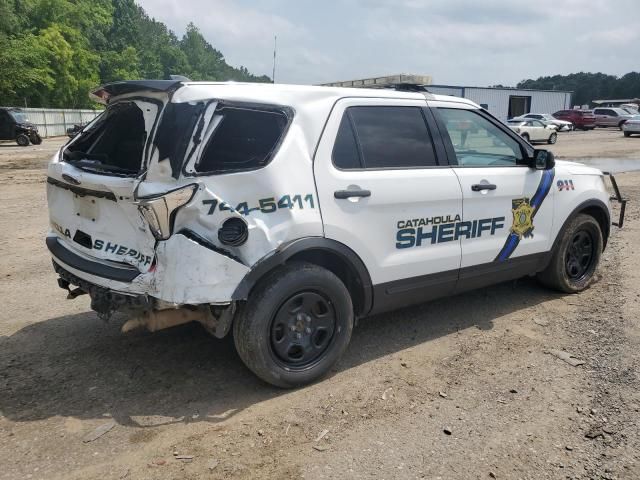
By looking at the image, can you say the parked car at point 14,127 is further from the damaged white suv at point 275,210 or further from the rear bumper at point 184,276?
the rear bumper at point 184,276

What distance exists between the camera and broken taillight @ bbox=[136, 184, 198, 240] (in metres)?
3.06

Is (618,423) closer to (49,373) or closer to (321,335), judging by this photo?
(321,335)

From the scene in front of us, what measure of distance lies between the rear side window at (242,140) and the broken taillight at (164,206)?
178mm

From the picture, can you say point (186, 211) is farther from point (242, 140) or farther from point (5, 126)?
point (5, 126)

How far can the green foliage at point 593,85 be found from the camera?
105m

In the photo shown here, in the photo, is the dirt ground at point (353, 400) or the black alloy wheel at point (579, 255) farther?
the black alloy wheel at point (579, 255)

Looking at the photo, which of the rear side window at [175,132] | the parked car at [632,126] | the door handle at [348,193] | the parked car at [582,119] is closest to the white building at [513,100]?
the parked car at [582,119]

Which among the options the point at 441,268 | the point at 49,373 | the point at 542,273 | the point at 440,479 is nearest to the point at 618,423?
the point at 440,479

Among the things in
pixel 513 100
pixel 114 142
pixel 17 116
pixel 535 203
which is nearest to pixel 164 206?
pixel 114 142

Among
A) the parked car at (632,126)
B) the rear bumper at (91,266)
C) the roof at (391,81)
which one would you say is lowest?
the rear bumper at (91,266)

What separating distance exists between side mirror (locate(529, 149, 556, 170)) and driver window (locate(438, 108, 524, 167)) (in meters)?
0.11

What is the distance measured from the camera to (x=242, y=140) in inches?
133

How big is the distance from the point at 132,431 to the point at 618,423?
2787mm

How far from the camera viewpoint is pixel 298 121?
3.56 metres
